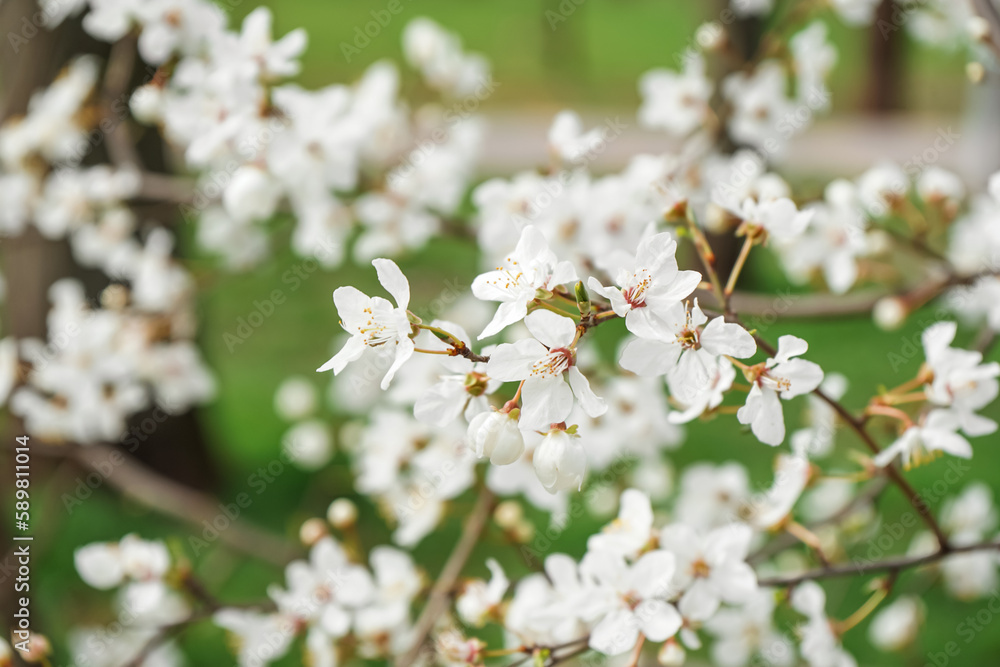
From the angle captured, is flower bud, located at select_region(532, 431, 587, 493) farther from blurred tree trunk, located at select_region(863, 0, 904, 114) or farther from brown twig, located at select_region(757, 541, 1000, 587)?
blurred tree trunk, located at select_region(863, 0, 904, 114)

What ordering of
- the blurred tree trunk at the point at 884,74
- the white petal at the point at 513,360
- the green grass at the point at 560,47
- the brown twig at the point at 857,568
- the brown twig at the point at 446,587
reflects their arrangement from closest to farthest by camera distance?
the white petal at the point at 513,360, the brown twig at the point at 857,568, the brown twig at the point at 446,587, the blurred tree trunk at the point at 884,74, the green grass at the point at 560,47

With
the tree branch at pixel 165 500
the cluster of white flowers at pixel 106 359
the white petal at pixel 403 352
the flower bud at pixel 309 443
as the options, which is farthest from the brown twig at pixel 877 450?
the flower bud at pixel 309 443

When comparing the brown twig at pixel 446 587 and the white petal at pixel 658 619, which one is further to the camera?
the brown twig at pixel 446 587

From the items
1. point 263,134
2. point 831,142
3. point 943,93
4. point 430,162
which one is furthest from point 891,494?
point 943,93

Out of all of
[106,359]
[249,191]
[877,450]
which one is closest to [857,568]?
[877,450]

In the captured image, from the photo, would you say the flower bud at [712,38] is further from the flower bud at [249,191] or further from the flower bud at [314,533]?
the flower bud at [314,533]

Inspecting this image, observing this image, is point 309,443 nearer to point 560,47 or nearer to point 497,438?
point 497,438
